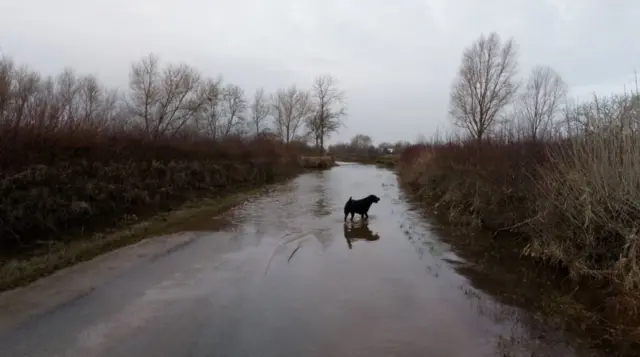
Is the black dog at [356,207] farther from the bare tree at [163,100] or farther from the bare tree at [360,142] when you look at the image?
the bare tree at [360,142]

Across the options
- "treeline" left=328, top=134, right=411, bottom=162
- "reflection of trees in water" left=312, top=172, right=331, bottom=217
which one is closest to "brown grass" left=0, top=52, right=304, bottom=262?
"reflection of trees in water" left=312, top=172, right=331, bottom=217

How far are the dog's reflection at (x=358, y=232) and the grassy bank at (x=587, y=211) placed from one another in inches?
99.9

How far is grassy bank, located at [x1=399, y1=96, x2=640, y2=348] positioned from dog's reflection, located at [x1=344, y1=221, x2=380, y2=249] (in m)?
2.54

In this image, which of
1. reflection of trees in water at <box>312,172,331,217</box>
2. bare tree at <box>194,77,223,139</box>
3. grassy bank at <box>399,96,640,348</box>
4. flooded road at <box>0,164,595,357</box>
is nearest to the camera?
flooded road at <box>0,164,595,357</box>

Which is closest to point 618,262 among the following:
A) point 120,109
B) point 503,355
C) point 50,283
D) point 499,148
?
point 503,355

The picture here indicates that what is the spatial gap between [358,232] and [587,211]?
242 inches

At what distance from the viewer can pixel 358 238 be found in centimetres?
1146

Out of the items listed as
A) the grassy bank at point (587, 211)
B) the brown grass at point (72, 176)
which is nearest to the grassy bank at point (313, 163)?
the brown grass at point (72, 176)

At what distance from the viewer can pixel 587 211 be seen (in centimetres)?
724

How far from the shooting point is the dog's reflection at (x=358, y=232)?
37.5 feet

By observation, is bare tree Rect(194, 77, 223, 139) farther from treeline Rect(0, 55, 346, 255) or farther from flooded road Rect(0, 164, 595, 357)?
flooded road Rect(0, 164, 595, 357)

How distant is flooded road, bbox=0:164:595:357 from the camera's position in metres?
4.97

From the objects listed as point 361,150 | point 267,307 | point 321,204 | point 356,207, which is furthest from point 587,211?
point 361,150

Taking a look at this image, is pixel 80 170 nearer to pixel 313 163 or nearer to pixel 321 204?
pixel 321 204
